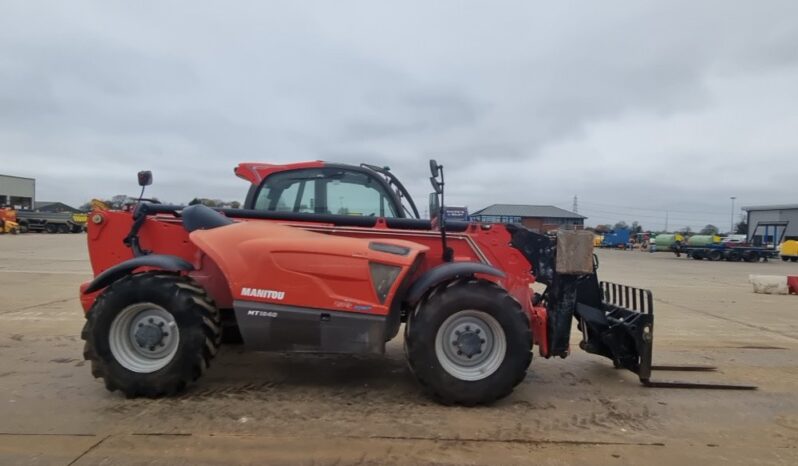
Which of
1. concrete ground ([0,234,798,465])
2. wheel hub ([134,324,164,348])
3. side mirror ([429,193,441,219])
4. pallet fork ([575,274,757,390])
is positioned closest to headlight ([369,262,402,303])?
side mirror ([429,193,441,219])

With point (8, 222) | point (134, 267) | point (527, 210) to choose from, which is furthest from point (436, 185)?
point (527, 210)

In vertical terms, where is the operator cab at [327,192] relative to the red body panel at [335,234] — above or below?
above

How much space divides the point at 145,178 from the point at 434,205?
2.86 meters

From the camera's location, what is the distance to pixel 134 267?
4785mm

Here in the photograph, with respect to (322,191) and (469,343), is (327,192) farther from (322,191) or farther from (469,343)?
(469,343)

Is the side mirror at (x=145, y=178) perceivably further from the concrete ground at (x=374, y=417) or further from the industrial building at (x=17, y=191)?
the industrial building at (x=17, y=191)

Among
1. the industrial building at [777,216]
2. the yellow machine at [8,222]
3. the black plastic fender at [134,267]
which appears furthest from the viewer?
the industrial building at [777,216]

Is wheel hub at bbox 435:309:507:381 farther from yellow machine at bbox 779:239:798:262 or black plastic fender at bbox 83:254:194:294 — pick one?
yellow machine at bbox 779:239:798:262

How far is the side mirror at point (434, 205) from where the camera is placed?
4.97 m

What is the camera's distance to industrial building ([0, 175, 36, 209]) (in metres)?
78.9

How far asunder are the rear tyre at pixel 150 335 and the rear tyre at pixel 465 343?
178 centimetres

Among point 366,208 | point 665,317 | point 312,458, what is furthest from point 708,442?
point 665,317

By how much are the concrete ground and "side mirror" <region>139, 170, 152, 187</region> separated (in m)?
1.94

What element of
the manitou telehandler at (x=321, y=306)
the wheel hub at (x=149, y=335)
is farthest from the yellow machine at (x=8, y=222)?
the wheel hub at (x=149, y=335)
